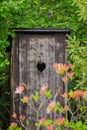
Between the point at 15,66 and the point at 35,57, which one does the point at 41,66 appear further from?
the point at 15,66

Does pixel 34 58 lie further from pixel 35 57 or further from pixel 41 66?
pixel 41 66

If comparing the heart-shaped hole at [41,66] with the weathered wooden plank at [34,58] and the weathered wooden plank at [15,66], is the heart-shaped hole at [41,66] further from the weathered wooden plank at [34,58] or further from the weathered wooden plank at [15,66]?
the weathered wooden plank at [15,66]

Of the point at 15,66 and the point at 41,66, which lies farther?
the point at 41,66

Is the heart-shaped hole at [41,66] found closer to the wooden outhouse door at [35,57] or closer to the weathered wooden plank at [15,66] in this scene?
the wooden outhouse door at [35,57]

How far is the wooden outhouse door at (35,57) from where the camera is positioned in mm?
7441

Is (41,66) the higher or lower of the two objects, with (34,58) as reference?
lower

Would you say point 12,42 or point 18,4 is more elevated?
point 18,4

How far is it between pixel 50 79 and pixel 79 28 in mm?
Result: 2916

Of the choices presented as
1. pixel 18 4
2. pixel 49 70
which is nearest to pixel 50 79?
pixel 49 70

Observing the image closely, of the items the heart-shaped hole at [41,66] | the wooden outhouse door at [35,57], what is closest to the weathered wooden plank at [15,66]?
the wooden outhouse door at [35,57]

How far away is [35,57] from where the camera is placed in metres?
7.45

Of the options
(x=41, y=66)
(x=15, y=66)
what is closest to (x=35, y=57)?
(x=41, y=66)

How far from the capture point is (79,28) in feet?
33.1

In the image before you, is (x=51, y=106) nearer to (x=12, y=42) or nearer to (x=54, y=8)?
(x=12, y=42)
